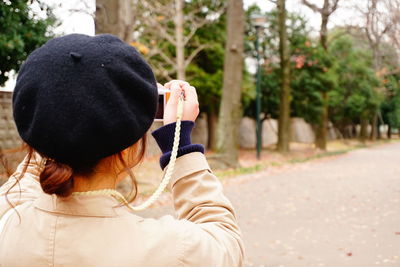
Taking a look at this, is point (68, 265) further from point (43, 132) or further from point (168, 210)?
point (168, 210)

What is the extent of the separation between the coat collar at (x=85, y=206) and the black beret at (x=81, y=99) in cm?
9

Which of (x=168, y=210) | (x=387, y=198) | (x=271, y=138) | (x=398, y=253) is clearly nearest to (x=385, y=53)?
(x=387, y=198)

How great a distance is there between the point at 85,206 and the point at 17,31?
282 inches

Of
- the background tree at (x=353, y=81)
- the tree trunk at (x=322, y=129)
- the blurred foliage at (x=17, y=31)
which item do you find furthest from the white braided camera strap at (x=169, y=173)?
the background tree at (x=353, y=81)

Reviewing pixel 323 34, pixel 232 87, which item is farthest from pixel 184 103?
pixel 323 34

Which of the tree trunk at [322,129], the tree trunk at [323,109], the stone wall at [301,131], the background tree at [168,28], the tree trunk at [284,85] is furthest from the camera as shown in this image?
the stone wall at [301,131]

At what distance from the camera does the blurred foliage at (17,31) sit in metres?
7.00

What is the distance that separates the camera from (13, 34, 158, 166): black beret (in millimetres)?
1038

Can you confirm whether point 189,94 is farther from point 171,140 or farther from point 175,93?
point 171,140

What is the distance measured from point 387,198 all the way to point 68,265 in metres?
8.63

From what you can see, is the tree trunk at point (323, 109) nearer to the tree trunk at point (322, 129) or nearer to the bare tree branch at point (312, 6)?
the tree trunk at point (322, 129)

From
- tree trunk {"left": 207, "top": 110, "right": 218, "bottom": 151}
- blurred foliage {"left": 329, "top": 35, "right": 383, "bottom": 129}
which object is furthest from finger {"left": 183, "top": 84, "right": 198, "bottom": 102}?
blurred foliage {"left": 329, "top": 35, "right": 383, "bottom": 129}

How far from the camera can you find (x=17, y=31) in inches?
295

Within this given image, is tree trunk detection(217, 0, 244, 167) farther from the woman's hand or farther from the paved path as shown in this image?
the woman's hand
